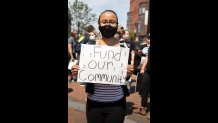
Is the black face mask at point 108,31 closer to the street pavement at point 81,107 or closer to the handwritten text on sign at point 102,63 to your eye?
the handwritten text on sign at point 102,63

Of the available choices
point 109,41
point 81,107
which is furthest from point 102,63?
point 81,107

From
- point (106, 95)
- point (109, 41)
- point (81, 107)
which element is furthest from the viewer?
point (81, 107)

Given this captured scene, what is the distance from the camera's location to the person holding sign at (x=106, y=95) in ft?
10.5

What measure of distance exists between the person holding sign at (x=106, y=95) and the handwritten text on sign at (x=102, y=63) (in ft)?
0.14

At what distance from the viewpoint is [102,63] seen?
3.27m

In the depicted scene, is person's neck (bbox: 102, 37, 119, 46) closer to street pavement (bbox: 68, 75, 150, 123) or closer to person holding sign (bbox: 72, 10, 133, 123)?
person holding sign (bbox: 72, 10, 133, 123)

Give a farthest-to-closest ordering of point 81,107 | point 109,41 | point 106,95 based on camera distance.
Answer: point 81,107
point 109,41
point 106,95

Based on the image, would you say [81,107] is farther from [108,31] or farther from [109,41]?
[108,31]

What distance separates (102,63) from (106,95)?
0.33 meters

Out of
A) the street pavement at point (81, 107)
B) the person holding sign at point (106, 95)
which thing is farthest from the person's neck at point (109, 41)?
the street pavement at point (81, 107)

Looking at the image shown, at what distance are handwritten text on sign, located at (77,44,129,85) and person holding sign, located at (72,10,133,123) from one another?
0.14 feet
